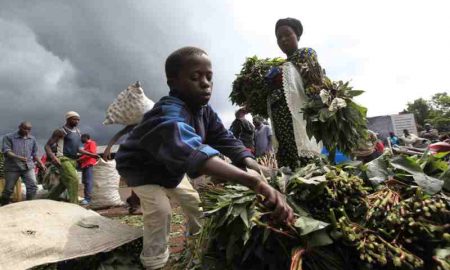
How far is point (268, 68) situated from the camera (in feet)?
11.7

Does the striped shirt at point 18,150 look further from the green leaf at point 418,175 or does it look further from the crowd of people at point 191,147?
the green leaf at point 418,175

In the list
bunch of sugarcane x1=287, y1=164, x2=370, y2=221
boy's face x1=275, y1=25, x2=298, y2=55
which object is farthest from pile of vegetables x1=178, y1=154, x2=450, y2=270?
boy's face x1=275, y1=25, x2=298, y2=55

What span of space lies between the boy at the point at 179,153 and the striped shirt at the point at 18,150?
578 cm

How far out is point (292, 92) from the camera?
312cm

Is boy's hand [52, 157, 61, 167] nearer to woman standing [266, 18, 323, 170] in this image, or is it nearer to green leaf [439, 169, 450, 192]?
woman standing [266, 18, 323, 170]

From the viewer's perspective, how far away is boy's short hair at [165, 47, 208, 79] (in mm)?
2039

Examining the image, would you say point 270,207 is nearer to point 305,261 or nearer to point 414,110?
point 305,261

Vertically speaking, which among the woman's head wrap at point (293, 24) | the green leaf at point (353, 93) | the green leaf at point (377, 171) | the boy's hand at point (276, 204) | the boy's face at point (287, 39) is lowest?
the boy's hand at point (276, 204)

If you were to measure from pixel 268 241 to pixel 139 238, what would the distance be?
1.64 m

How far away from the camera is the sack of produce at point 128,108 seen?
4.04 metres

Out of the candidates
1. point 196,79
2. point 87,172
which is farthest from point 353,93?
point 87,172

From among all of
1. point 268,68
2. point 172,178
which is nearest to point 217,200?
point 172,178

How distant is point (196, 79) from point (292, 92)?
1.36 meters

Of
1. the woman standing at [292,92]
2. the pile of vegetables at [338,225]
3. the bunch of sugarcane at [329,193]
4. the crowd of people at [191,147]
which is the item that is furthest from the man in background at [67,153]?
the bunch of sugarcane at [329,193]
